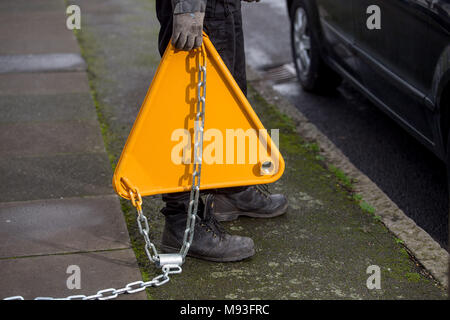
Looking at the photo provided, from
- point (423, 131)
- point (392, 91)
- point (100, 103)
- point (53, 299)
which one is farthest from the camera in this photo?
point (100, 103)

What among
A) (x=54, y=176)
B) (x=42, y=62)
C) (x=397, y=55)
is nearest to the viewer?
(x=397, y=55)

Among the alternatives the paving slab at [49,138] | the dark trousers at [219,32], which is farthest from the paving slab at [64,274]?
the paving slab at [49,138]

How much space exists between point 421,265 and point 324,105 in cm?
285

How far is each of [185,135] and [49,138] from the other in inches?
80.3

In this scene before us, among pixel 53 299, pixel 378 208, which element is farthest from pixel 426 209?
pixel 53 299

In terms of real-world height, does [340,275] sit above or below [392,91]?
below

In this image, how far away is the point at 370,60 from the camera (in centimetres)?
488

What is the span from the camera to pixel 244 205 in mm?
4184

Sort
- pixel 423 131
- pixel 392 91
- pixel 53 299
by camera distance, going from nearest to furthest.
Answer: pixel 53 299 → pixel 423 131 → pixel 392 91

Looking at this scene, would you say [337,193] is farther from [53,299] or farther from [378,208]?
[53,299]

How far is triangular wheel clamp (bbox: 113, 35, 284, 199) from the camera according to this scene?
11.4 ft

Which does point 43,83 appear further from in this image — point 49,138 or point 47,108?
point 49,138

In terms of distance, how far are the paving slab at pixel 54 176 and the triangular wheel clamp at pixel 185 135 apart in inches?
39.1

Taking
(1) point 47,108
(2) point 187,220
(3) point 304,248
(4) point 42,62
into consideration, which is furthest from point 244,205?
(4) point 42,62
